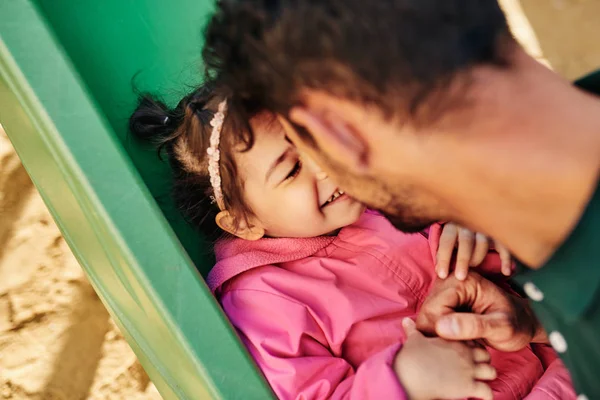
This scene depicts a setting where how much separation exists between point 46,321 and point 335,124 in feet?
3.81

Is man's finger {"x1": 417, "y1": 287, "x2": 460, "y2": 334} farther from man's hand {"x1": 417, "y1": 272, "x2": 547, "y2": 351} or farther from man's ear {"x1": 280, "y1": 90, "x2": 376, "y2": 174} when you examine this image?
man's ear {"x1": 280, "y1": 90, "x2": 376, "y2": 174}

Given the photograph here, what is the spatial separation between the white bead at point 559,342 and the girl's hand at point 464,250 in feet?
1.27

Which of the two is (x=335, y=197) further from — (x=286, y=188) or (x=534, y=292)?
(x=534, y=292)

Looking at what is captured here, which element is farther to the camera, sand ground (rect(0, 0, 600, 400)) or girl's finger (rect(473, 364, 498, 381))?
sand ground (rect(0, 0, 600, 400))

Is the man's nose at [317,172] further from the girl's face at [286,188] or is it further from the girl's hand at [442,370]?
the girl's hand at [442,370]

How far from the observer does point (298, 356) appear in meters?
1.03

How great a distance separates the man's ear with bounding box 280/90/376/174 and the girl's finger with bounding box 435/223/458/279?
0.50 metres

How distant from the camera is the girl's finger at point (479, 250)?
1136mm

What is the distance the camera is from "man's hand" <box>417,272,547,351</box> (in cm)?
95

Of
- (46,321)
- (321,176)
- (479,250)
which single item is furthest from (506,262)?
(46,321)

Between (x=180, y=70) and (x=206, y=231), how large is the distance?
0.39m

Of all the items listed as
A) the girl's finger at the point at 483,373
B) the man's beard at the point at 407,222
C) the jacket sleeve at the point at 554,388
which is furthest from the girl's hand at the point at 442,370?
the man's beard at the point at 407,222

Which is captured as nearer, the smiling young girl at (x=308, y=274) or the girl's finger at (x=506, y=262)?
the smiling young girl at (x=308, y=274)

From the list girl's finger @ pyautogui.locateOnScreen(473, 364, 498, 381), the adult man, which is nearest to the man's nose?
the adult man
